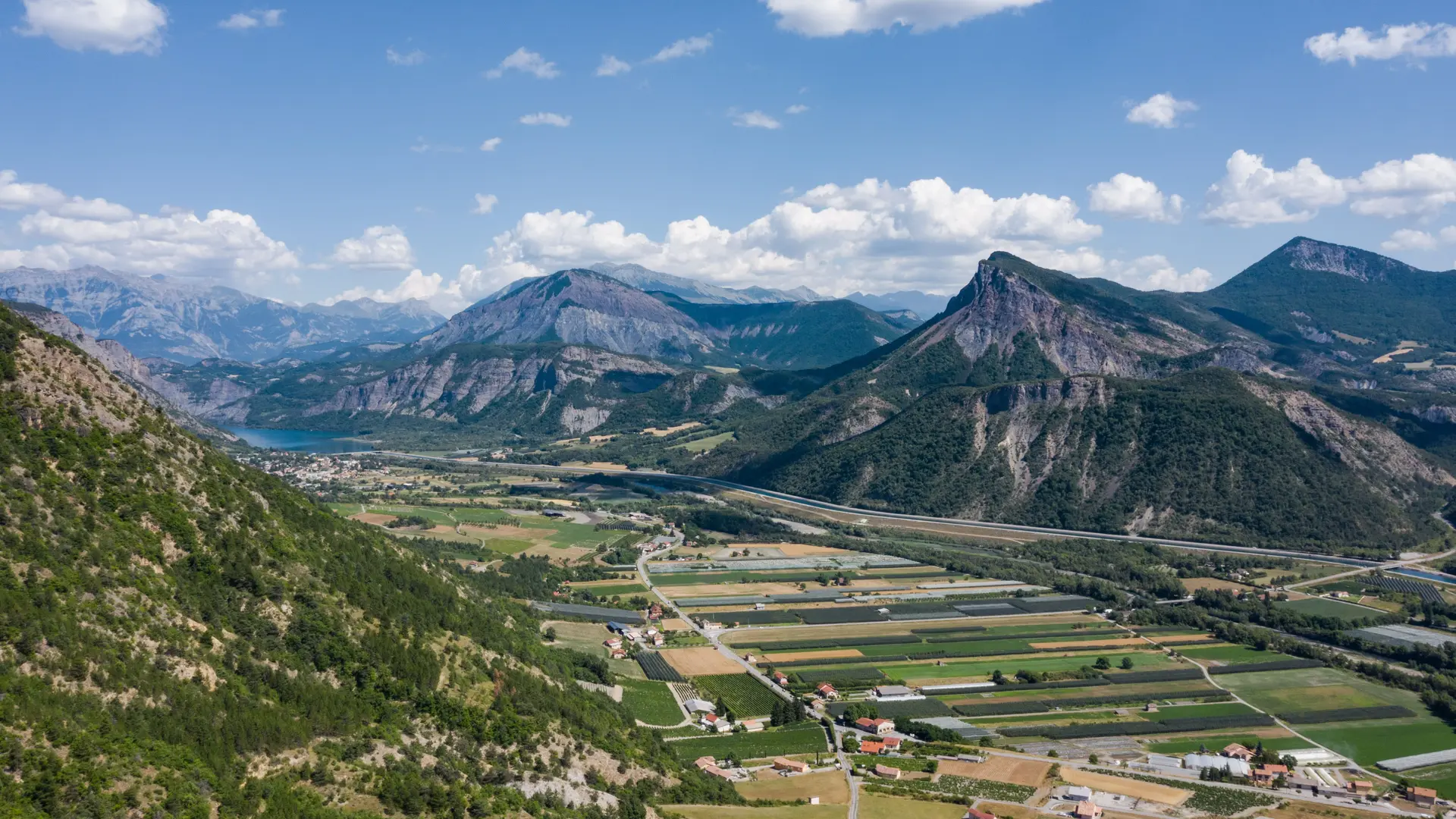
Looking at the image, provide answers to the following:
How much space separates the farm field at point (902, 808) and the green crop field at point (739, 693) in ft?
68.6

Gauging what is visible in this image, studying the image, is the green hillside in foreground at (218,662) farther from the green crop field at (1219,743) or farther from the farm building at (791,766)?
the green crop field at (1219,743)

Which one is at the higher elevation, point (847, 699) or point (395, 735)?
point (395, 735)

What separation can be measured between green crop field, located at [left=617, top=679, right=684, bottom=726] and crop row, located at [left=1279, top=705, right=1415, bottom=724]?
203 ft

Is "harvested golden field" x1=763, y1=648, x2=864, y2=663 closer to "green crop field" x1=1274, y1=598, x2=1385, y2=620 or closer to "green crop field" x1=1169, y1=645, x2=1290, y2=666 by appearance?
"green crop field" x1=1169, y1=645, x2=1290, y2=666

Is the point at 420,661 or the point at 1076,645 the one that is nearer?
the point at 420,661

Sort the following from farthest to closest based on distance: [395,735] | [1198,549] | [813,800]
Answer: [1198,549], [813,800], [395,735]

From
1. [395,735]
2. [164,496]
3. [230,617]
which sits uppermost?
[164,496]

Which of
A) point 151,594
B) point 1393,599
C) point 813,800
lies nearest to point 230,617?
point 151,594

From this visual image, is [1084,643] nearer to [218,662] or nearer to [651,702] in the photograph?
[651,702]

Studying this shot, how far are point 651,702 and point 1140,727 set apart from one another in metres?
48.4

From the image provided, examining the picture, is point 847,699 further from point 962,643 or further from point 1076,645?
point 1076,645

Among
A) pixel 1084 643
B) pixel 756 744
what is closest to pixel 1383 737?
pixel 1084 643

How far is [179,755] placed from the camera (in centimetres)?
5041

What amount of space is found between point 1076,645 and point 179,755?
105 metres
